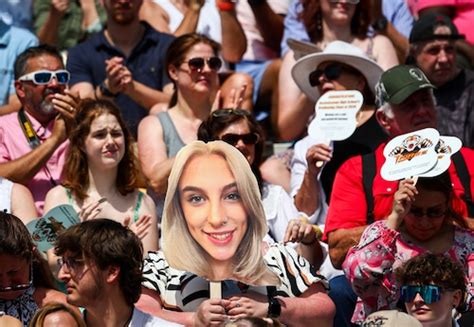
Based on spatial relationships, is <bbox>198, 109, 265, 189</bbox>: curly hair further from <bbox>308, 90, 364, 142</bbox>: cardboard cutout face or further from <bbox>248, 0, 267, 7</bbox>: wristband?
<bbox>248, 0, 267, 7</bbox>: wristband

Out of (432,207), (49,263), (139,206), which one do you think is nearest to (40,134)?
(139,206)

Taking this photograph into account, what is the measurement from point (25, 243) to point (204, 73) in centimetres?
259

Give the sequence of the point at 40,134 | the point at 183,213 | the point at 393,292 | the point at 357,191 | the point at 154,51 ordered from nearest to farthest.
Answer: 1. the point at 183,213
2. the point at 393,292
3. the point at 357,191
4. the point at 40,134
5. the point at 154,51

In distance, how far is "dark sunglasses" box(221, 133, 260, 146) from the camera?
302 inches

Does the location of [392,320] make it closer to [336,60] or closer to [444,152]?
[444,152]

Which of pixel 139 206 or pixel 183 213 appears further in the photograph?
pixel 139 206

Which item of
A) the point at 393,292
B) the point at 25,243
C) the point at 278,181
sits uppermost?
the point at 25,243

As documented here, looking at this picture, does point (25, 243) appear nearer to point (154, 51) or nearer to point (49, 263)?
point (49, 263)

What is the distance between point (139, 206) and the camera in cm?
809

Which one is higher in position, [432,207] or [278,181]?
[432,207]

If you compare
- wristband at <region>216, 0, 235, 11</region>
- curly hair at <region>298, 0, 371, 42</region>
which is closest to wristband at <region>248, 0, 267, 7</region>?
wristband at <region>216, 0, 235, 11</region>

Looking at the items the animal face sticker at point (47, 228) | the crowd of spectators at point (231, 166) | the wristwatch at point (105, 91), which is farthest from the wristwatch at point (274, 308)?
the wristwatch at point (105, 91)

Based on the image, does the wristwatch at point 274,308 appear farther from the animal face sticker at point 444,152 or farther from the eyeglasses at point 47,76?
Result: the eyeglasses at point 47,76

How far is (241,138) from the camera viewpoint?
7711 millimetres
